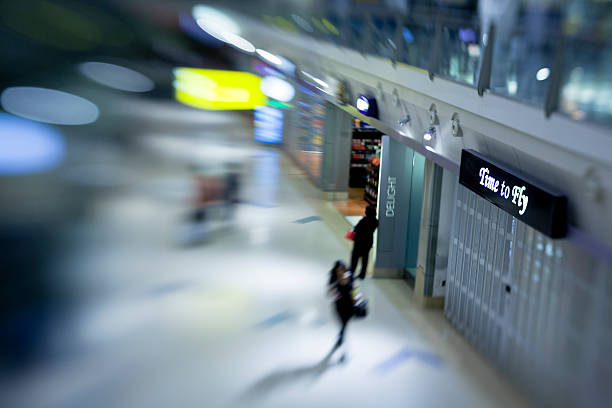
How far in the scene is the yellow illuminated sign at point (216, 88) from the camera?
2129 mm

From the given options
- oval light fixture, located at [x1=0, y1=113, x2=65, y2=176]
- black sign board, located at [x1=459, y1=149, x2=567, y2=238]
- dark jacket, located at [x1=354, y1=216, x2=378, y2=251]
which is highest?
oval light fixture, located at [x1=0, y1=113, x2=65, y2=176]

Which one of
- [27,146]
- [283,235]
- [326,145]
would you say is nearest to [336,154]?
[326,145]

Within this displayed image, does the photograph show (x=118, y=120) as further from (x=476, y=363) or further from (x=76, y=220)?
(x=476, y=363)

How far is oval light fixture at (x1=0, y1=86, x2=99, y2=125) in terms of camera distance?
6.01 ft

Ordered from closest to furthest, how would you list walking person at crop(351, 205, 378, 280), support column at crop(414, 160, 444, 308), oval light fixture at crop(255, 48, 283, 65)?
oval light fixture at crop(255, 48, 283, 65), support column at crop(414, 160, 444, 308), walking person at crop(351, 205, 378, 280)

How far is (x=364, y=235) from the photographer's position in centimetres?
529

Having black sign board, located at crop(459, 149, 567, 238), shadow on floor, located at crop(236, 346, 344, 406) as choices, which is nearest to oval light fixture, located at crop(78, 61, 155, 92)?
black sign board, located at crop(459, 149, 567, 238)

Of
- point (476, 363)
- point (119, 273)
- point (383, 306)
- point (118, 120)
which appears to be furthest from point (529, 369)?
point (118, 120)

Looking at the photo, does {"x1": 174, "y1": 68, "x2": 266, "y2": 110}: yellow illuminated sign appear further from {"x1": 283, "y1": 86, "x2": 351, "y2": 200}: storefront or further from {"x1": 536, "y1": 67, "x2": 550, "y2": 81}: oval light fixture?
{"x1": 283, "y1": 86, "x2": 351, "y2": 200}: storefront

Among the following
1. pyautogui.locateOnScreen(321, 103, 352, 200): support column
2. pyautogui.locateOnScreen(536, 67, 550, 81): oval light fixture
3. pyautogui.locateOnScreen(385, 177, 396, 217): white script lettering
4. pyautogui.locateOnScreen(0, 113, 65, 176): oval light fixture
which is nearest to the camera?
pyautogui.locateOnScreen(0, 113, 65, 176): oval light fixture

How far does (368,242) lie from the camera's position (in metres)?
5.36

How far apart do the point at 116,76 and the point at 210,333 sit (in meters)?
2.28

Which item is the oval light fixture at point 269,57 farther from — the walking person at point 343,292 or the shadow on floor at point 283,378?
the shadow on floor at point 283,378

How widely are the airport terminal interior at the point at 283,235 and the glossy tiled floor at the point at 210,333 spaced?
0.02 m
